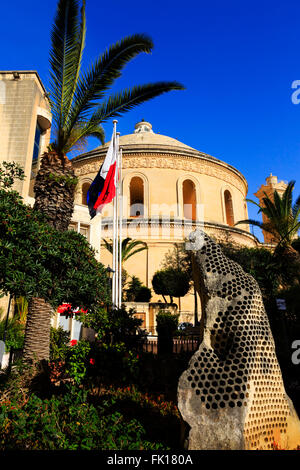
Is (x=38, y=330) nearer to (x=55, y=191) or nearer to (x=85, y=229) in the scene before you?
(x=55, y=191)

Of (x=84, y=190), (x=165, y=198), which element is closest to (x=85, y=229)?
(x=165, y=198)

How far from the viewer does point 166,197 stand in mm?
27453

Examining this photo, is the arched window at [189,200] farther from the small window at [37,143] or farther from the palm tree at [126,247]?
the small window at [37,143]

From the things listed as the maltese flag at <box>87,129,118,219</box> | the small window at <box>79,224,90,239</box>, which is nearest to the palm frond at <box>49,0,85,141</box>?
the maltese flag at <box>87,129,118,219</box>

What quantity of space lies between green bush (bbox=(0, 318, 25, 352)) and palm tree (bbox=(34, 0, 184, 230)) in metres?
4.38

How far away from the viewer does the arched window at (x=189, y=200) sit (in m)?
29.4

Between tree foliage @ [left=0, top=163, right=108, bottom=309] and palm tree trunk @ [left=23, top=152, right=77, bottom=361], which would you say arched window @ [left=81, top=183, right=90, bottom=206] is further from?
tree foliage @ [left=0, top=163, right=108, bottom=309]

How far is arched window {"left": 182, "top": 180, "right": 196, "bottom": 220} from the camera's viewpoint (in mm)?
29359

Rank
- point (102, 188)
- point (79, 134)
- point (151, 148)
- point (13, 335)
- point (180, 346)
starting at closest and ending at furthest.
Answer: point (79, 134), point (13, 335), point (102, 188), point (180, 346), point (151, 148)

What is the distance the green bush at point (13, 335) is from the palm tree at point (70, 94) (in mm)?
4380

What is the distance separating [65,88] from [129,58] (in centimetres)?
174

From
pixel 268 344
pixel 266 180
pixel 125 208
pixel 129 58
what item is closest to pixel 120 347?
pixel 268 344

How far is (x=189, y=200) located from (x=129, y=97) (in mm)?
23454

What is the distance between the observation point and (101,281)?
5.75m
